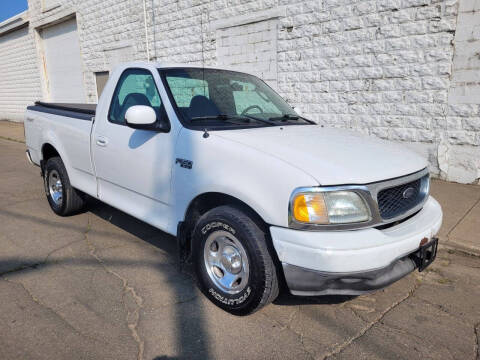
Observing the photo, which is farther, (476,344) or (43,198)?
(43,198)

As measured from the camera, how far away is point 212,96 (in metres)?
3.43

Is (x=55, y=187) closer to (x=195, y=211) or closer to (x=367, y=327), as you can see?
(x=195, y=211)

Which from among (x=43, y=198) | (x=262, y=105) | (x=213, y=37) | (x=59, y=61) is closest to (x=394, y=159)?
(x=262, y=105)

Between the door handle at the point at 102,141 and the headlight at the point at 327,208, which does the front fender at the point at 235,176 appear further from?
the door handle at the point at 102,141

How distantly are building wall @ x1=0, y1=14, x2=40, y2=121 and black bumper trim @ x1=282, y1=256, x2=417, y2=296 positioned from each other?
1925cm

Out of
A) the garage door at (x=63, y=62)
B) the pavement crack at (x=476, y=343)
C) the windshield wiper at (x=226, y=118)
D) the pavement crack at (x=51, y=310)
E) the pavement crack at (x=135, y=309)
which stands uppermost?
the garage door at (x=63, y=62)

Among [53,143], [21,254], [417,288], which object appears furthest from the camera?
[53,143]

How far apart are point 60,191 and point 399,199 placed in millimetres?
4104

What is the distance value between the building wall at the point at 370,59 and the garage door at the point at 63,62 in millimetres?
7243

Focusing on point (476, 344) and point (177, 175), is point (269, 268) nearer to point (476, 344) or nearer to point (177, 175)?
point (177, 175)

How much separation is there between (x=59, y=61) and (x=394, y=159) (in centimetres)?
1733

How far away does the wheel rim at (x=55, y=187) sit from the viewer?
482 centimetres

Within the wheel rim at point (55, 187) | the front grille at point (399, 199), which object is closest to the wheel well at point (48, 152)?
the wheel rim at point (55, 187)

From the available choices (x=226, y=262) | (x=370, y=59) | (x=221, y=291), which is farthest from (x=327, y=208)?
(x=370, y=59)
